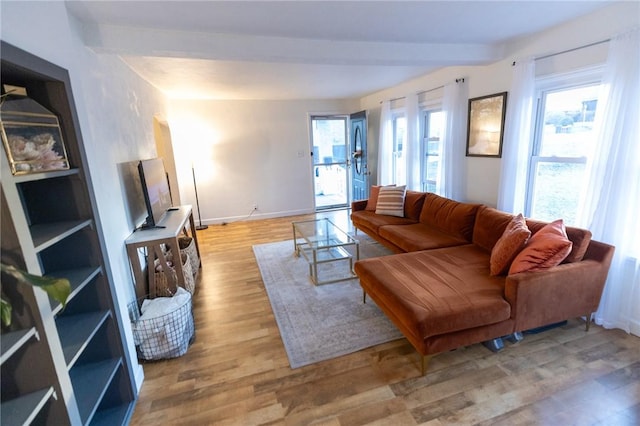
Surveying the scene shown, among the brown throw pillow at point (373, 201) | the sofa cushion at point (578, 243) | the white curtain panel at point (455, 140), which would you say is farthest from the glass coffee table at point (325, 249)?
the sofa cushion at point (578, 243)

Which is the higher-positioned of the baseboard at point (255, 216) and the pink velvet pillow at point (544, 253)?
the pink velvet pillow at point (544, 253)

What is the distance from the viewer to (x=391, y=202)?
4.05 meters

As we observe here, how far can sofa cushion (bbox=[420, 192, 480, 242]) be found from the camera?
9.93ft

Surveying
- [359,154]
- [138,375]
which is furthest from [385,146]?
[138,375]

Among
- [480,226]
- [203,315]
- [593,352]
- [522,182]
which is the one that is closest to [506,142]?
[522,182]

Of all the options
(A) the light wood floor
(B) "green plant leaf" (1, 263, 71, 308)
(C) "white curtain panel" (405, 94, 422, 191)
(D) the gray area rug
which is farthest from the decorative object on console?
(C) "white curtain panel" (405, 94, 422, 191)

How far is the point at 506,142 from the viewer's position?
284 cm

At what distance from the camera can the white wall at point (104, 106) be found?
1188 millimetres

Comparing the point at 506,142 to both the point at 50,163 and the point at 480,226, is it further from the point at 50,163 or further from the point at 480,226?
the point at 50,163

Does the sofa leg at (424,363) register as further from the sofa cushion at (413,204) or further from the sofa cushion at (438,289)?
the sofa cushion at (413,204)

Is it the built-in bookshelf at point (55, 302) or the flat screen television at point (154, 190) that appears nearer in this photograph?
the built-in bookshelf at point (55, 302)

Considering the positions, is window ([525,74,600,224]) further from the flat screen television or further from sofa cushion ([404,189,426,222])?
the flat screen television

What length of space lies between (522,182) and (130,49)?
3492 mm

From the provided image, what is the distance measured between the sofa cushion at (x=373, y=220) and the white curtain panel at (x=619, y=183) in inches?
72.6
